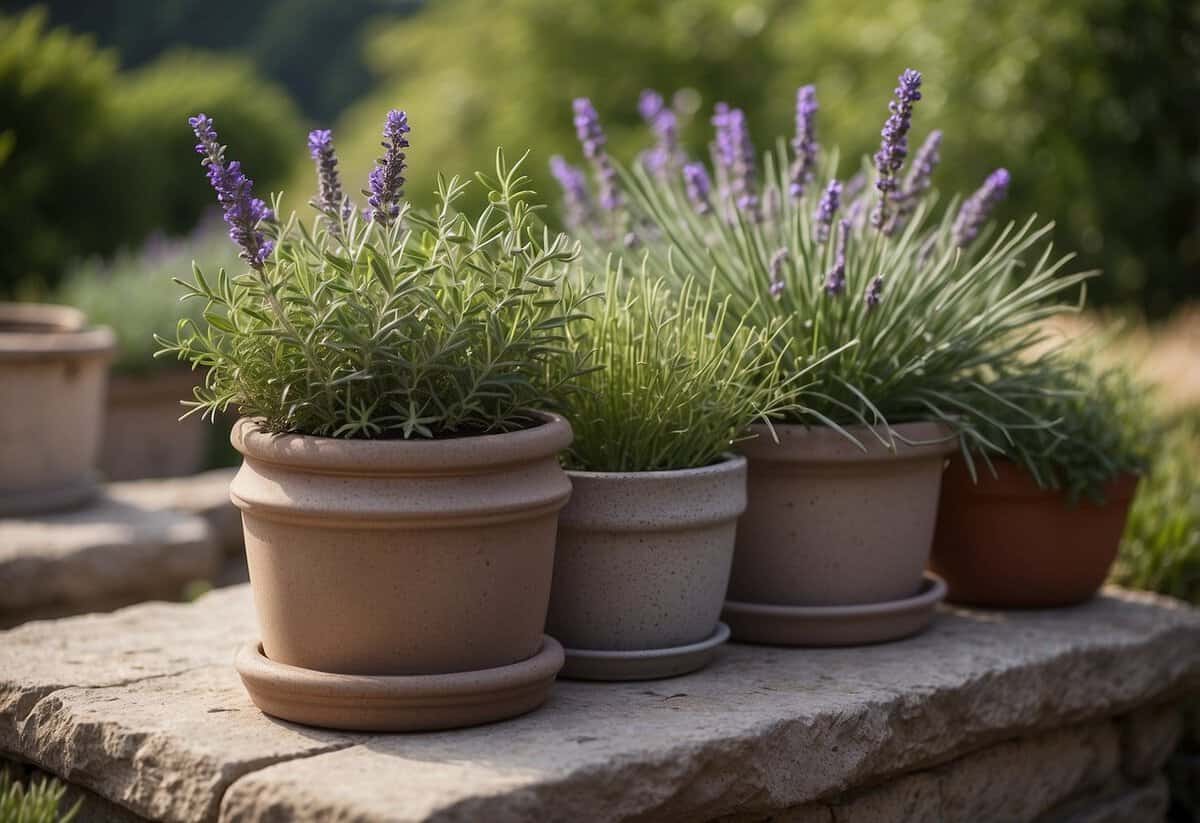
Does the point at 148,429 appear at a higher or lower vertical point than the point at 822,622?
lower

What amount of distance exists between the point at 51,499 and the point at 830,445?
271 centimetres

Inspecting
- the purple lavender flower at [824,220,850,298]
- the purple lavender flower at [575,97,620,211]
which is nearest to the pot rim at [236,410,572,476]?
the purple lavender flower at [824,220,850,298]

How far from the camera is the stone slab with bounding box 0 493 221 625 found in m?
3.94

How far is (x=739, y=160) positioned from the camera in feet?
9.93

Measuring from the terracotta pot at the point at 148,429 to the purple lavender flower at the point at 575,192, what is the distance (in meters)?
3.54

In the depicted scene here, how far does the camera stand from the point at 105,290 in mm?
6539

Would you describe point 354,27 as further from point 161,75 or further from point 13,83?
point 13,83

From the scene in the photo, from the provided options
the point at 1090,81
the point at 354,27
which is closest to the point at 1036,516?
the point at 1090,81

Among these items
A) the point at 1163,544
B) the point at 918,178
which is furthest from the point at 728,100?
the point at 918,178

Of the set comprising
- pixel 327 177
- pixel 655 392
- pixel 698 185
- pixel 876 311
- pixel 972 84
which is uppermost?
pixel 972 84

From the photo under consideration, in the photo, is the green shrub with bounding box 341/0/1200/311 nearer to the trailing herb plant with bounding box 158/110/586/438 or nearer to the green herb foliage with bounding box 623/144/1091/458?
the green herb foliage with bounding box 623/144/1091/458

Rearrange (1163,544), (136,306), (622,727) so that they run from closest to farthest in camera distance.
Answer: (622,727) < (1163,544) < (136,306)

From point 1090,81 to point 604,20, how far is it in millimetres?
5113

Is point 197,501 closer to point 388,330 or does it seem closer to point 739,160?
point 739,160
